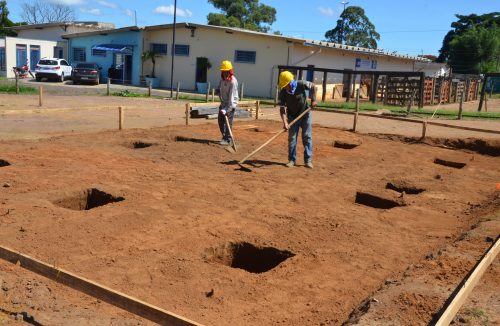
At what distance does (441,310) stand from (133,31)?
3544 cm

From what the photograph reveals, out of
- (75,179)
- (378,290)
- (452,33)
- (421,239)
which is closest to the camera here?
(378,290)

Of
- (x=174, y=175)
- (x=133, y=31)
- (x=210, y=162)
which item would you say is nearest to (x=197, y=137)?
(x=210, y=162)

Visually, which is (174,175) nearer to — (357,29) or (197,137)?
(197,137)

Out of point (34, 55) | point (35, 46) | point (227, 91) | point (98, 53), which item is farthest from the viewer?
point (34, 55)

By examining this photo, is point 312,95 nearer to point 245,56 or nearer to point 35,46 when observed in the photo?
point 245,56

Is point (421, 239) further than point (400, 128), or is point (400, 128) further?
point (400, 128)

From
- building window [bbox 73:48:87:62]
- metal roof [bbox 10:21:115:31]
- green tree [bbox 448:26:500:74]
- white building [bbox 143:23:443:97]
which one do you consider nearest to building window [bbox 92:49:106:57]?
building window [bbox 73:48:87:62]

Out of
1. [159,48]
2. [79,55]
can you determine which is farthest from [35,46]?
[159,48]

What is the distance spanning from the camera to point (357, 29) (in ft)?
244

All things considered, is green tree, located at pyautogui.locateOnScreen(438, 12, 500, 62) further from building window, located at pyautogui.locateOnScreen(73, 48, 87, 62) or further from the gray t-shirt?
the gray t-shirt

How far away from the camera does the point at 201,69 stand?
34438mm

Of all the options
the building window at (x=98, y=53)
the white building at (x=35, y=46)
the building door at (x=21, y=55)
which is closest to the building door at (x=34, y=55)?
the white building at (x=35, y=46)

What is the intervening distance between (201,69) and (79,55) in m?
12.4

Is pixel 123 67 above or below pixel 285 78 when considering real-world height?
above
